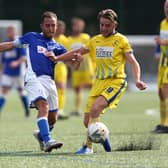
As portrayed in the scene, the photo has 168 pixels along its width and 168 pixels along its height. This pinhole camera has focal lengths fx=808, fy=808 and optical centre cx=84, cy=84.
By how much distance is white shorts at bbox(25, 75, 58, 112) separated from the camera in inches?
396

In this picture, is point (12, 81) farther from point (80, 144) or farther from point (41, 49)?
point (41, 49)

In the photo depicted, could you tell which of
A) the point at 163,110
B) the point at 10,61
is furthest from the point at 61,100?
the point at 163,110

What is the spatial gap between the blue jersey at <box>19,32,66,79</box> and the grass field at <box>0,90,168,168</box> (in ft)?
3.38

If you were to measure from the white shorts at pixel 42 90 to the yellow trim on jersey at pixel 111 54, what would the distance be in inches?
24.8

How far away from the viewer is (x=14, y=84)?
17.5 metres

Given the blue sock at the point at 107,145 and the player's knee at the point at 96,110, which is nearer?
the player's knee at the point at 96,110

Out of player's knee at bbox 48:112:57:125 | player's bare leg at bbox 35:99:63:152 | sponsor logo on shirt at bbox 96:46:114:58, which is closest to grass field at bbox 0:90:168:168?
player's bare leg at bbox 35:99:63:152

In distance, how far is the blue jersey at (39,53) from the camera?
10.2 metres

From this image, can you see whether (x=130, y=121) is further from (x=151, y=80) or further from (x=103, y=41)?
(x=151, y=80)

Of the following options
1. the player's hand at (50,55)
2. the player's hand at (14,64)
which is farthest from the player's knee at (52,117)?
the player's hand at (14,64)

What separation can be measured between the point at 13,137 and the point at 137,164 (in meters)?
3.70

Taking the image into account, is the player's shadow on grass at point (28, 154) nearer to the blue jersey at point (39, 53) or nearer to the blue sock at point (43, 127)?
the blue sock at point (43, 127)

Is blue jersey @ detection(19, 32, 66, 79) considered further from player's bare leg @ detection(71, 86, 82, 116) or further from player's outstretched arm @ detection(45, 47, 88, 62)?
player's bare leg @ detection(71, 86, 82, 116)

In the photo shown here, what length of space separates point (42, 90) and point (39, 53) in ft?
1.60
